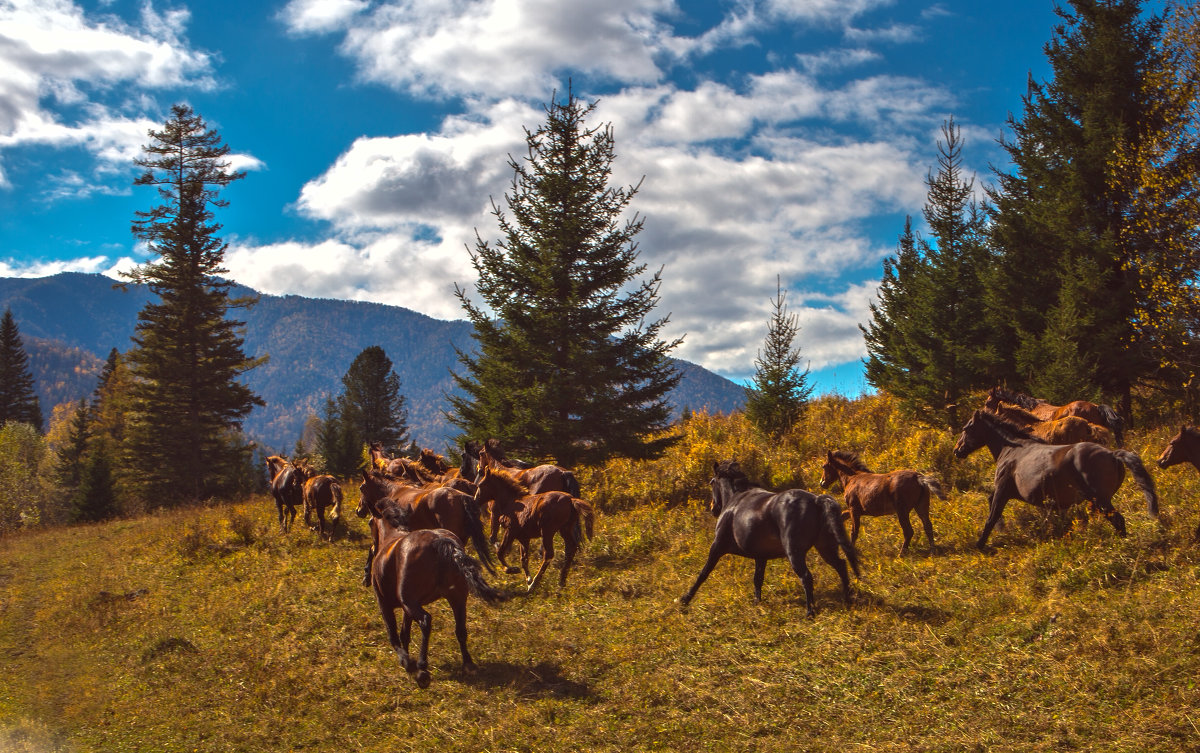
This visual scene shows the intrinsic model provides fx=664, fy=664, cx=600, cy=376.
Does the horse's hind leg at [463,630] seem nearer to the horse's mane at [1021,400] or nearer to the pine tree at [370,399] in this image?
the horse's mane at [1021,400]

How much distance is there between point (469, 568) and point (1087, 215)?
20684 mm

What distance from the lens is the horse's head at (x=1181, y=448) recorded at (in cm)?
1042

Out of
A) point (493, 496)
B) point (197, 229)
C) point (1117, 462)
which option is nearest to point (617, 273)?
point (493, 496)

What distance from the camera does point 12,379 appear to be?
218ft

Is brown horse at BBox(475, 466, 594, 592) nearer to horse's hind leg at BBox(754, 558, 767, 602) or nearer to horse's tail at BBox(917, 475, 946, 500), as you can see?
horse's hind leg at BBox(754, 558, 767, 602)

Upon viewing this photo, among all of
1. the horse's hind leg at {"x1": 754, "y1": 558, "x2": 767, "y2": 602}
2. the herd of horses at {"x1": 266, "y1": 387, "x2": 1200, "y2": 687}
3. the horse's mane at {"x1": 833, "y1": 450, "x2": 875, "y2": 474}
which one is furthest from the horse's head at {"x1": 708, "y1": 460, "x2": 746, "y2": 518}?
the horse's mane at {"x1": 833, "y1": 450, "x2": 875, "y2": 474}

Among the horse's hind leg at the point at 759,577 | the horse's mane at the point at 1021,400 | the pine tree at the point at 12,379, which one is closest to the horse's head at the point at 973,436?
the horse's mane at the point at 1021,400

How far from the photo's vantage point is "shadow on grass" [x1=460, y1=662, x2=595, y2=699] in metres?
7.62

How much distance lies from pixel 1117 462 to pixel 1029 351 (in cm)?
1184

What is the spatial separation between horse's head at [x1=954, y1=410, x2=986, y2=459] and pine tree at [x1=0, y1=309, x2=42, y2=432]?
80994 mm

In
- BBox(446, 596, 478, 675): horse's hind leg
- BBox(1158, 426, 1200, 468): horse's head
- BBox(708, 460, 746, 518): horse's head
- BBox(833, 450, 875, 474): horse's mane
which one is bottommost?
BBox(446, 596, 478, 675): horse's hind leg

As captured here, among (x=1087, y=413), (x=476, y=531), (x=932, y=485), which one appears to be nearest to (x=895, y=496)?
(x=932, y=485)

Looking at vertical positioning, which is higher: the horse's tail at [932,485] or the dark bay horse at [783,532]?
the horse's tail at [932,485]

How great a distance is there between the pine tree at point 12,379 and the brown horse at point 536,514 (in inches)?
2924
